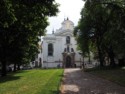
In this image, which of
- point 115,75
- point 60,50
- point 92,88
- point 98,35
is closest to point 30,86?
point 92,88

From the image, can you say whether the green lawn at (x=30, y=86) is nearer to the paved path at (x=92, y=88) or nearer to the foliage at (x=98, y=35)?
the paved path at (x=92, y=88)

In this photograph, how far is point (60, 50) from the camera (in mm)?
103125

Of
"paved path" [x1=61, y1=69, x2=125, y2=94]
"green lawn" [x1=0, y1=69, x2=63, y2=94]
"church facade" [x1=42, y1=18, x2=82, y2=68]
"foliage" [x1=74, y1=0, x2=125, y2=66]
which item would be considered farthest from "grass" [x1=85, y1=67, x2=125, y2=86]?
"church facade" [x1=42, y1=18, x2=82, y2=68]

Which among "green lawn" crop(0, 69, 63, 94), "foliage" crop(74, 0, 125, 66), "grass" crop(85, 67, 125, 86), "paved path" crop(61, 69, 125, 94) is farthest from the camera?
"foliage" crop(74, 0, 125, 66)

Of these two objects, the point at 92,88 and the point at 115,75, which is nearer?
the point at 92,88

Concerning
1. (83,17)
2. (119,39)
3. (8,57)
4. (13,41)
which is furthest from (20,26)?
(83,17)

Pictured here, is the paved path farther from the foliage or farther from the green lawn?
the foliage

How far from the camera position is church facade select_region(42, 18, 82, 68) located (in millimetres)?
100250

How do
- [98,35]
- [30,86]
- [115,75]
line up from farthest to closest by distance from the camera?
[98,35] < [115,75] < [30,86]

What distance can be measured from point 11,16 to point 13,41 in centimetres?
2017

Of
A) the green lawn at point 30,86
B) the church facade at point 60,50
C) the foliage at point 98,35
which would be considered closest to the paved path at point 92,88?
the green lawn at point 30,86

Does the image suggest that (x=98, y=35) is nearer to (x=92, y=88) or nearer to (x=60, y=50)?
(x=92, y=88)

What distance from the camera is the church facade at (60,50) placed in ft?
329

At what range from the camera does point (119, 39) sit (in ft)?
129
